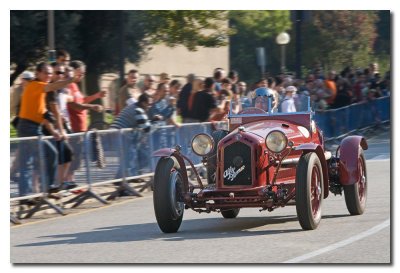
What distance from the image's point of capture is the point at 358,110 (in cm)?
2345

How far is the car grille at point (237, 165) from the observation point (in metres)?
9.46

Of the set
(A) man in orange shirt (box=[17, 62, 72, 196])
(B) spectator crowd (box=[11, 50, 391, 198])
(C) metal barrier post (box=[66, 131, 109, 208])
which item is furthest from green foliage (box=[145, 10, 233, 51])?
(A) man in orange shirt (box=[17, 62, 72, 196])

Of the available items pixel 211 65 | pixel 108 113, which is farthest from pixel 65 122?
pixel 211 65

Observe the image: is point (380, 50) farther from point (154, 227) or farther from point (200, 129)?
point (154, 227)

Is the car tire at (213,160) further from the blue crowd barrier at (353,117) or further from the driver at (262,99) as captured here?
the blue crowd barrier at (353,117)

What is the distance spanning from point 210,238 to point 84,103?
18.5 feet

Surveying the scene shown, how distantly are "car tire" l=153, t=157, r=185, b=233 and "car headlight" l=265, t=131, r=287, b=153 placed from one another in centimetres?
116

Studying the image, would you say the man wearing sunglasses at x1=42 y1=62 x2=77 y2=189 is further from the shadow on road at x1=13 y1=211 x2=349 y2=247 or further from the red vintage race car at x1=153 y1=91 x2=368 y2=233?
the red vintage race car at x1=153 y1=91 x2=368 y2=233

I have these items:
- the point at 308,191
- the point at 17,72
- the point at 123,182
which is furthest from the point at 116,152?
the point at 308,191

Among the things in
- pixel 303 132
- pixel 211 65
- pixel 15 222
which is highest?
pixel 211 65

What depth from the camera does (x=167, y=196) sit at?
372 inches

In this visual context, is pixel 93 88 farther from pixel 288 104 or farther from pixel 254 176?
pixel 254 176

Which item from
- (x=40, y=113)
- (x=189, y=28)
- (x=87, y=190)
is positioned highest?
(x=189, y=28)
